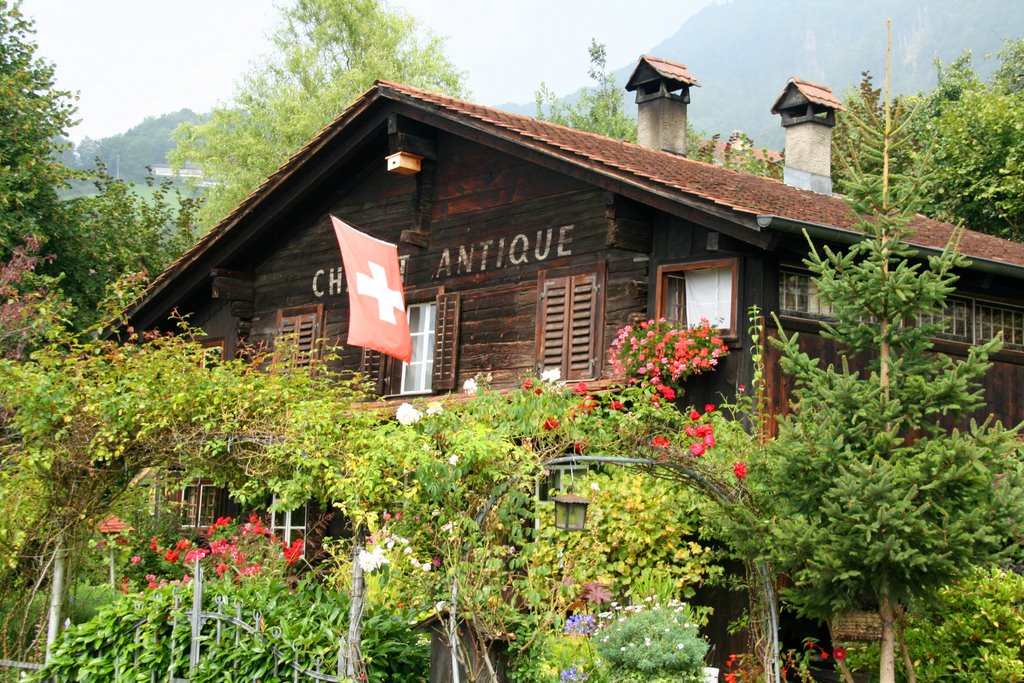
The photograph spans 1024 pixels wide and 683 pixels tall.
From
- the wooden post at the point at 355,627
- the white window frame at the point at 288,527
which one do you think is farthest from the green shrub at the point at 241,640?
the white window frame at the point at 288,527

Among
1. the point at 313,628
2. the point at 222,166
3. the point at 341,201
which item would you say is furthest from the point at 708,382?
the point at 222,166

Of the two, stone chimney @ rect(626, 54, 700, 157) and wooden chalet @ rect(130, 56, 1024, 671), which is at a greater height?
stone chimney @ rect(626, 54, 700, 157)

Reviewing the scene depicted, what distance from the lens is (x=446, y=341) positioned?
15180mm

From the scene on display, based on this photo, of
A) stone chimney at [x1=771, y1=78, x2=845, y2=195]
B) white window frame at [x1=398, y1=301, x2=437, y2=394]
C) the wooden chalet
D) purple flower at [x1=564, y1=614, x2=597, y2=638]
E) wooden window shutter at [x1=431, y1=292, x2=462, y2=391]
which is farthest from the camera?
stone chimney at [x1=771, y1=78, x2=845, y2=195]

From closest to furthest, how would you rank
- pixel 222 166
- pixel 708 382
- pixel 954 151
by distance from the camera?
pixel 708 382 < pixel 954 151 < pixel 222 166

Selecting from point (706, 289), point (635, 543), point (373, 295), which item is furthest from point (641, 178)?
point (635, 543)

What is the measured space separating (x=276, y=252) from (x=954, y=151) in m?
12.7

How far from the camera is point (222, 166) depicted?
108 ft

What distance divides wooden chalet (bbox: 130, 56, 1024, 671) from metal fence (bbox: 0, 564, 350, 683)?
488 cm

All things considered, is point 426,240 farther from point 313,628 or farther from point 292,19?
point 292,19

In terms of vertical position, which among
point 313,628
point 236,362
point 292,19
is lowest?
point 313,628

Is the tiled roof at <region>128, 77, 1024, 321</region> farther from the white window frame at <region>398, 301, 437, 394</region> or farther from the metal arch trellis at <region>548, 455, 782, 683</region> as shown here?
the metal arch trellis at <region>548, 455, 782, 683</region>

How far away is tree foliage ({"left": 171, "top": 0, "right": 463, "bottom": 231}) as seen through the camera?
31.7 m

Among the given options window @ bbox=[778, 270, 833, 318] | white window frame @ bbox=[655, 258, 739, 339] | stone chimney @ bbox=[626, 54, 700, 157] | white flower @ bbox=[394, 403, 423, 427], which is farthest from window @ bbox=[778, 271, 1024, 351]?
stone chimney @ bbox=[626, 54, 700, 157]
